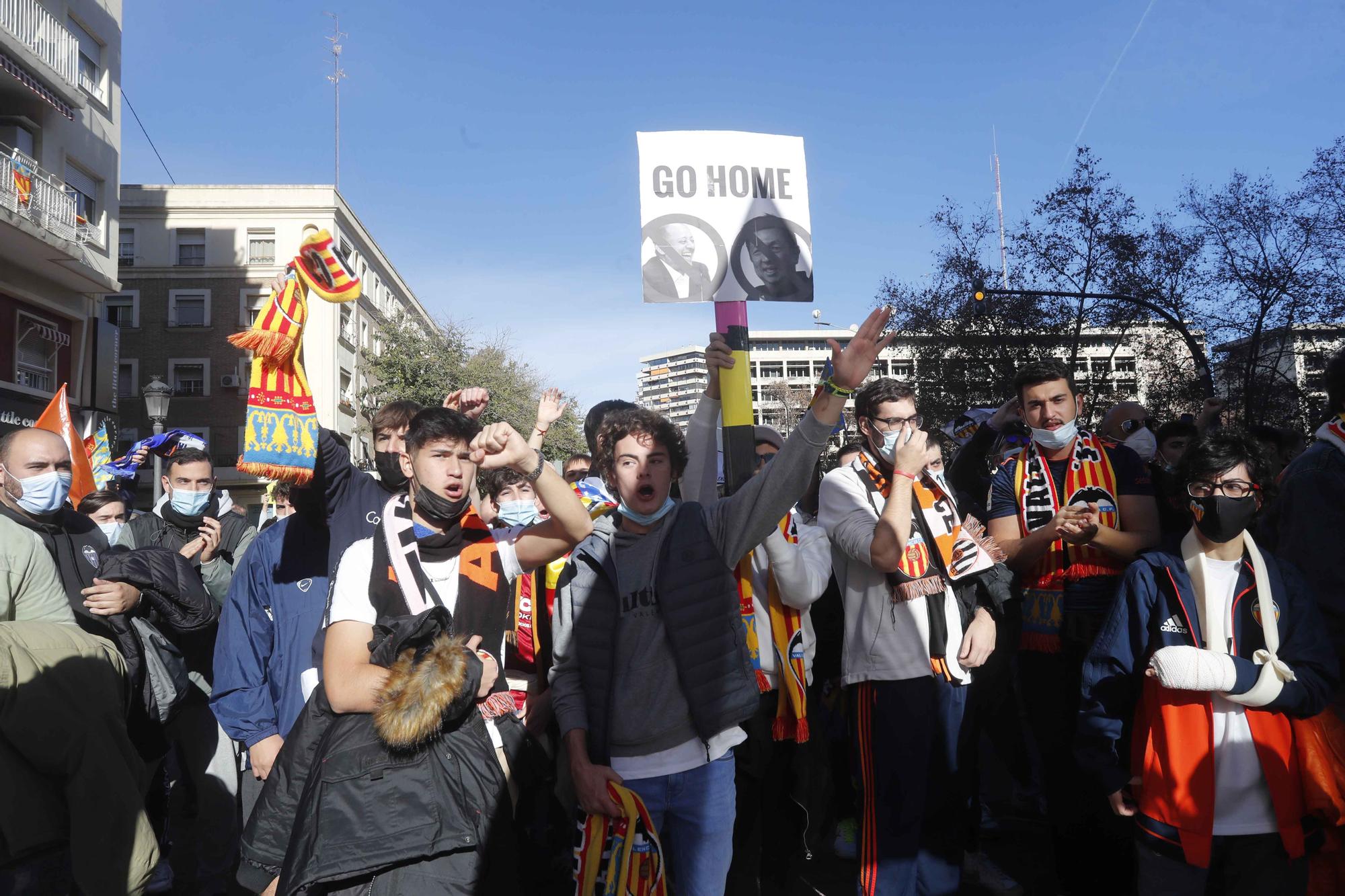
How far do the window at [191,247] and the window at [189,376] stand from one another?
4046 mm

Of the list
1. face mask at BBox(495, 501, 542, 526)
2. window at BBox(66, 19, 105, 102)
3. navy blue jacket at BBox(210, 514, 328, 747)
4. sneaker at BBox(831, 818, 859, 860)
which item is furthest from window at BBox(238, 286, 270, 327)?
sneaker at BBox(831, 818, 859, 860)

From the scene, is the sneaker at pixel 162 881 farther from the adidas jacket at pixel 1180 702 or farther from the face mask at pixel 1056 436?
the face mask at pixel 1056 436

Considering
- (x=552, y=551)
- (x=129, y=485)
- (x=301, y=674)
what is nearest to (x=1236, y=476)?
(x=552, y=551)

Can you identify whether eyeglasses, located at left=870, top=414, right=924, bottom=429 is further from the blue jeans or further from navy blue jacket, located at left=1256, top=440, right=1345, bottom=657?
the blue jeans

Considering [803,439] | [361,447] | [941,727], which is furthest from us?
[361,447]

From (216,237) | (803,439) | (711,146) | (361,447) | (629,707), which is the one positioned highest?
(216,237)

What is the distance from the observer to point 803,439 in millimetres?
3006

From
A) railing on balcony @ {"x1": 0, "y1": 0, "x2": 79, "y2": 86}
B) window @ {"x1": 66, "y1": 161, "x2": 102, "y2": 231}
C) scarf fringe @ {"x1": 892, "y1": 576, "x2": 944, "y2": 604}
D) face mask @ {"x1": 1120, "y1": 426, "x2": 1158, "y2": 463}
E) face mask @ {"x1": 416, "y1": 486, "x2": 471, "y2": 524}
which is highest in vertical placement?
railing on balcony @ {"x1": 0, "y1": 0, "x2": 79, "y2": 86}

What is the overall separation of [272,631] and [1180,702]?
11.7 feet

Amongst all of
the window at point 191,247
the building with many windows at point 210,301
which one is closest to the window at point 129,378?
the building with many windows at point 210,301

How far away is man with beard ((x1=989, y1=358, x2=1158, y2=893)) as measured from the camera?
13.1ft

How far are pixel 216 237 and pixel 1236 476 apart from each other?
→ 136 ft

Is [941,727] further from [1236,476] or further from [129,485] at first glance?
[129,485]

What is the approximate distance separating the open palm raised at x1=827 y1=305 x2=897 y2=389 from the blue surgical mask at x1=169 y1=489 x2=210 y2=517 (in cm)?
466
